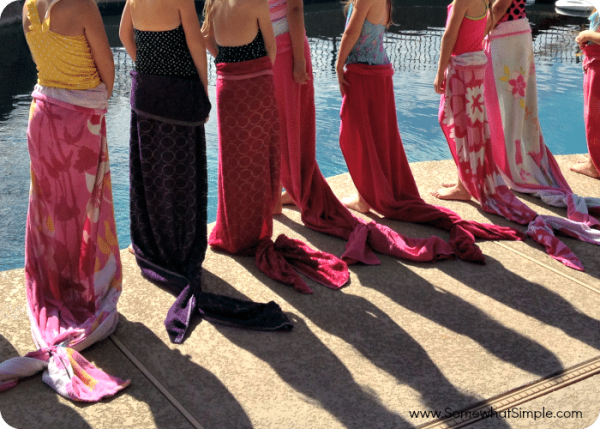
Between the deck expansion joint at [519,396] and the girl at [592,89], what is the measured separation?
2.93 metres

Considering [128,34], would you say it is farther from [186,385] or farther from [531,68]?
[531,68]

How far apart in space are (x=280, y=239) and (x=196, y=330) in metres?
0.98

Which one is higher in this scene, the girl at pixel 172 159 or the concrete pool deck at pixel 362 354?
the girl at pixel 172 159

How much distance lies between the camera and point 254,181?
397cm

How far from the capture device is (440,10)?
19.0 metres

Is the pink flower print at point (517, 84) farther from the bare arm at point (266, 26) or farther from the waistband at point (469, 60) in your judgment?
the bare arm at point (266, 26)

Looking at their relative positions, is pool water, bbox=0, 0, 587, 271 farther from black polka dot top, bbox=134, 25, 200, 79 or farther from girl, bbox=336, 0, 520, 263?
black polka dot top, bbox=134, 25, 200, 79

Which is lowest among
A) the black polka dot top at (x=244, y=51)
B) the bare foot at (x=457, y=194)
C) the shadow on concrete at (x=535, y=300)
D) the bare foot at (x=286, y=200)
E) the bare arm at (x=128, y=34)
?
the shadow on concrete at (x=535, y=300)

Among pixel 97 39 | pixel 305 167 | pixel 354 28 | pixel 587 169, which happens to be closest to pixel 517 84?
pixel 587 169

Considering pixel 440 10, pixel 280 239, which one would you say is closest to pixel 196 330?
pixel 280 239

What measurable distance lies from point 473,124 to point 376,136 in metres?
0.75

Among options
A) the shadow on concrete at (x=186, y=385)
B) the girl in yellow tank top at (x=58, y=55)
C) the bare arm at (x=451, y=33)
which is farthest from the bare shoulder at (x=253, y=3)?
the shadow on concrete at (x=186, y=385)

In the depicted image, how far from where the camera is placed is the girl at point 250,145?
370 cm

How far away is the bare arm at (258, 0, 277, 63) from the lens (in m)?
3.66
